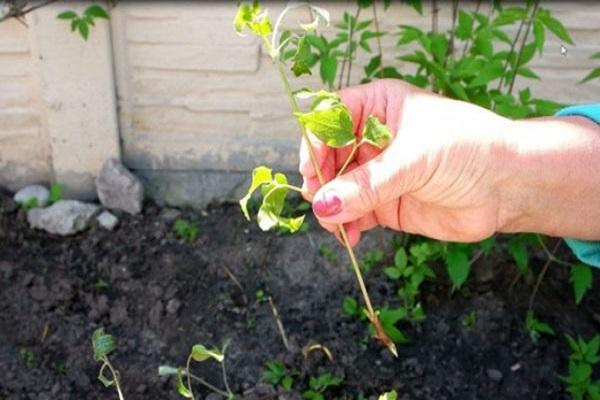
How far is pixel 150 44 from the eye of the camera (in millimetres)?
2854

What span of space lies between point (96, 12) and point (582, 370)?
160cm

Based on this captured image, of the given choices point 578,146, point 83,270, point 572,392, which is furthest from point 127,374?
point 578,146

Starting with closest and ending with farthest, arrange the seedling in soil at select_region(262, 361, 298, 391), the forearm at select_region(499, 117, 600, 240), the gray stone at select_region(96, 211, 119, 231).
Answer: the forearm at select_region(499, 117, 600, 240) < the seedling in soil at select_region(262, 361, 298, 391) < the gray stone at select_region(96, 211, 119, 231)

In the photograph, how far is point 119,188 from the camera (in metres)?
2.95

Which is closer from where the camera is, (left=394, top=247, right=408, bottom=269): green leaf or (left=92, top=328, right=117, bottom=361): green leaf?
(left=92, top=328, right=117, bottom=361): green leaf

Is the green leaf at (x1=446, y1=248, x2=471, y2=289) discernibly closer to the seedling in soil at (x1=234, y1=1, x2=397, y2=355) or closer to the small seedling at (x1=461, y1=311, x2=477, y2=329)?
the small seedling at (x1=461, y1=311, x2=477, y2=329)

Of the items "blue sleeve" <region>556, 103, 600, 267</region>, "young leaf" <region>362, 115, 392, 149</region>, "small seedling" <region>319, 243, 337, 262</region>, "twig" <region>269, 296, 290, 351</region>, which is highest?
"young leaf" <region>362, 115, 392, 149</region>

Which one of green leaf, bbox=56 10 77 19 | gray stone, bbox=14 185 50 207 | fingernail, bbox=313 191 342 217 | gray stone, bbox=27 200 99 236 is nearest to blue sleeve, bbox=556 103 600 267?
fingernail, bbox=313 191 342 217

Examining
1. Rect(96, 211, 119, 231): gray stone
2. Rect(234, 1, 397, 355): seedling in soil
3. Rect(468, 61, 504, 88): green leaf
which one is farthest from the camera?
Rect(96, 211, 119, 231): gray stone

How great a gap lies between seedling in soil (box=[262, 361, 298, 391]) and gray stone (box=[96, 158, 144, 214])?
773mm

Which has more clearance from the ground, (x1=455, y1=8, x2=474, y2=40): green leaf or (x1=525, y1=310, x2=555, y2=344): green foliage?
(x1=455, y1=8, x2=474, y2=40): green leaf

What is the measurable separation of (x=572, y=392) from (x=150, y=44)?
1.52 metres

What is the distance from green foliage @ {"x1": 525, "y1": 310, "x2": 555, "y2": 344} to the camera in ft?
8.51

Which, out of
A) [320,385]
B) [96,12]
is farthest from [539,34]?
[96,12]
